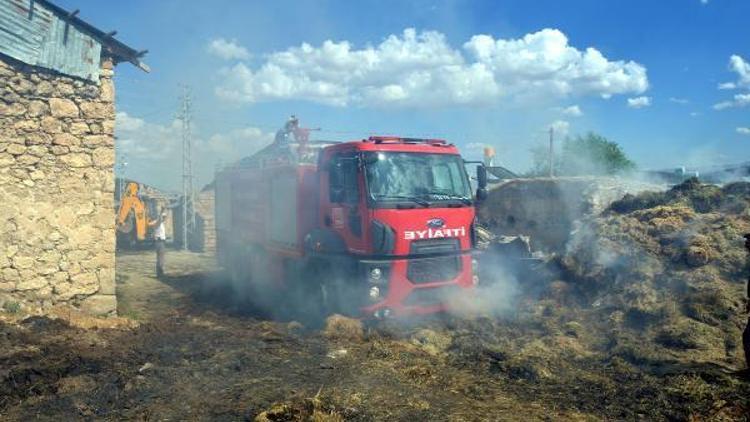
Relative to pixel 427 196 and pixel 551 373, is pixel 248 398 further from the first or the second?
pixel 427 196

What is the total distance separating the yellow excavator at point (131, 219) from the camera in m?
22.1

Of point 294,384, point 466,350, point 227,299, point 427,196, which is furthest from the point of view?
point 227,299

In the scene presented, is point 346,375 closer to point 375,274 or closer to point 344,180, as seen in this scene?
point 375,274

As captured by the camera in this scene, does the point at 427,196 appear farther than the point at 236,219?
No

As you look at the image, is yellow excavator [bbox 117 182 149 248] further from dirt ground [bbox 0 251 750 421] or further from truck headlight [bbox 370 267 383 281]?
truck headlight [bbox 370 267 383 281]

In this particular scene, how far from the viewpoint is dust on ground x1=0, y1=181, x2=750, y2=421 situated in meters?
5.31

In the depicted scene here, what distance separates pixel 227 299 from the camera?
12477 mm

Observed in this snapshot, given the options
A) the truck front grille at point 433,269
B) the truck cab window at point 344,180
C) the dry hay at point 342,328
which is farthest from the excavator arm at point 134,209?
the truck front grille at point 433,269

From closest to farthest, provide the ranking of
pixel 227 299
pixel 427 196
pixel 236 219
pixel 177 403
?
pixel 177 403 < pixel 427 196 < pixel 227 299 < pixel 236 219

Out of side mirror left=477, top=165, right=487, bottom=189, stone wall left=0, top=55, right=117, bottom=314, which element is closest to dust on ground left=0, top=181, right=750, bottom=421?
stone wall left=0, top=55, right=117, bottom=314

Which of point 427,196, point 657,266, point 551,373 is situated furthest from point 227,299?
point 657,266

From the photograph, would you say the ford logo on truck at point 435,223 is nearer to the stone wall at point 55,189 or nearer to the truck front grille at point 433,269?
the truck front grille at point 433,269

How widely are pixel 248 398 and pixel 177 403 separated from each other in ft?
2.28

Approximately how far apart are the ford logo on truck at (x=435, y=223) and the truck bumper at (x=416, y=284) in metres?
0.53
